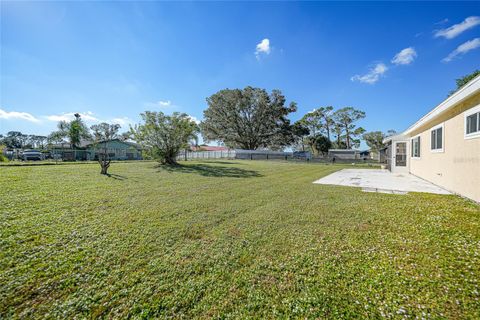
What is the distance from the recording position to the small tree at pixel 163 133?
1252cm

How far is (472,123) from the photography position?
4.36 meters

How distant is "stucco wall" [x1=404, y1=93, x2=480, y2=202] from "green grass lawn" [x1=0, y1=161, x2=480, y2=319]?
0.98 m

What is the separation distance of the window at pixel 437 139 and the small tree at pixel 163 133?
12811mm

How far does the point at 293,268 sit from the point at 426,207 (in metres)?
4.18

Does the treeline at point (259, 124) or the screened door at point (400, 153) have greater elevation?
the treeline at point (259, 124)

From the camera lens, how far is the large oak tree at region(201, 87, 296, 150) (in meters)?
30.0

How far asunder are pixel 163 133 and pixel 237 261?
1228 cm

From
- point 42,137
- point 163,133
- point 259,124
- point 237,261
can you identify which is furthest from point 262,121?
point 42,137

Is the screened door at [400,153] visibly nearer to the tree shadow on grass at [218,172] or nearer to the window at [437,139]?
the window at [437,139]

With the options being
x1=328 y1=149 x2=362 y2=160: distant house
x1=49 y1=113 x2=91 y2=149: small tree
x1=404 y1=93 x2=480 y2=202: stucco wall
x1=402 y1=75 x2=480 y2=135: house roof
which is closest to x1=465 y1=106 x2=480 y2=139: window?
x1=404 y1=93 x2=480 y2=202: stucco wall

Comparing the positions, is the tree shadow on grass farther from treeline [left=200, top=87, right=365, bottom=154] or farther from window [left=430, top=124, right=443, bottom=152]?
treeline [left=200, top=87, right=365, bottom=154]

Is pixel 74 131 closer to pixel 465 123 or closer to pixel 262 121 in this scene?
pixel 262 121

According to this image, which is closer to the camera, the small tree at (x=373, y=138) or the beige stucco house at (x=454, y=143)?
the beige stucco house at (x=454, y=143)

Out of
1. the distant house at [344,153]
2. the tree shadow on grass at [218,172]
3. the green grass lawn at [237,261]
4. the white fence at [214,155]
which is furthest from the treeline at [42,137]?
the distant house at [344,153]
